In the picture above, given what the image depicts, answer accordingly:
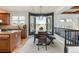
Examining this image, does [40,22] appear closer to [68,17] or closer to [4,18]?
[68,17]

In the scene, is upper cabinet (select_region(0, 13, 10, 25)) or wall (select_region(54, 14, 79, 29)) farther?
wall (select_region(54, 14, 79, 29))

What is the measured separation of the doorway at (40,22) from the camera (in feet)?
48.1

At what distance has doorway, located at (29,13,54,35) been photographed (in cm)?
1465

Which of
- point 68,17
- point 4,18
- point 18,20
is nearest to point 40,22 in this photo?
point 18,20

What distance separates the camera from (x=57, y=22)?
15016 millimetres

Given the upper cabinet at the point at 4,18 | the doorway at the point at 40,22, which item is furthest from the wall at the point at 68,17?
the upper cabinet at the point at 4,18

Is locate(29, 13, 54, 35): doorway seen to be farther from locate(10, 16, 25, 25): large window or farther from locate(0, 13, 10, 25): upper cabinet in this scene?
locate(0, 13, 10, 25): upper cabinet

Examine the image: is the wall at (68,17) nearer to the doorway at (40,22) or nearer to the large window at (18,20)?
the doorway at (40,22)

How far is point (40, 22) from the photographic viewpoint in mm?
15203

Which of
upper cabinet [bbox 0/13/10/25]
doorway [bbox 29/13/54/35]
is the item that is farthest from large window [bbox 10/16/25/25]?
upper cabinet [bbox 0/13/10/25]

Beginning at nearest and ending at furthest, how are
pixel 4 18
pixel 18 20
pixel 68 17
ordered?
pixel 4 18 → pixel 18 20 → pixel 68 17

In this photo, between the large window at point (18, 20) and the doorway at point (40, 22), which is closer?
the large window at point (18, 20)
